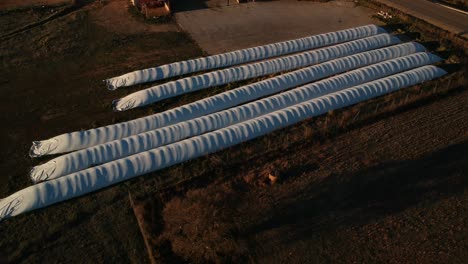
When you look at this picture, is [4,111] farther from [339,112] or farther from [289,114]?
[339,112]

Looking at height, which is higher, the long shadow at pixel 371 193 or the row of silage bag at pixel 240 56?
the row of silage bag at pixel 240 56

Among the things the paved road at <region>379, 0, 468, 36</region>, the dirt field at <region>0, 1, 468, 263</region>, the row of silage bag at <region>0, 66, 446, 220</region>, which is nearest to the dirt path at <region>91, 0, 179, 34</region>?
the dirt field at <region>0, 1, 468, 263</region>

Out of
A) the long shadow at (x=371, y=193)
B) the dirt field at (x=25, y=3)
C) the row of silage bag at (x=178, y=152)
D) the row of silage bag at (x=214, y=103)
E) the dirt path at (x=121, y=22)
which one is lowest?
the long shadow at (x=371, y=193)

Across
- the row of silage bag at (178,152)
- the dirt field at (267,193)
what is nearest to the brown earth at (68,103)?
the dirt field at (267,193)

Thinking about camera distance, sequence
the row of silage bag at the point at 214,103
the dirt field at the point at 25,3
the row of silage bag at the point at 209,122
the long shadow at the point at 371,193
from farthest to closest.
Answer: the dirt field at the point at 25,3 → the row of silage bag at the point at 214,103 → the row of silage bag at the point at 209,122 → the long shadow at the point at 371,193

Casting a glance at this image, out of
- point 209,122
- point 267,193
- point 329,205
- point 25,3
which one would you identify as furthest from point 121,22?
point 329,205

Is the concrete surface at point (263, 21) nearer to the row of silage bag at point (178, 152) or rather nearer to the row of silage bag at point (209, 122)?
the row of silage bag at point (209, 122)

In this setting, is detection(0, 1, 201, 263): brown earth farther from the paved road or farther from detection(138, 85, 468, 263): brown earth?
the paved road
